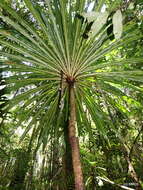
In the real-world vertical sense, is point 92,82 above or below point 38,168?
above

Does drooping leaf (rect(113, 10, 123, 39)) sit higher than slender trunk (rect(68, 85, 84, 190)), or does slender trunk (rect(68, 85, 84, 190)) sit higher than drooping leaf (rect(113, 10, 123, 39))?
drooping leaf (rect(113, 10, 123, 39))

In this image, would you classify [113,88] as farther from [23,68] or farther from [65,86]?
[23,68]

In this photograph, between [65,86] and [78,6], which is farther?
[65,86]

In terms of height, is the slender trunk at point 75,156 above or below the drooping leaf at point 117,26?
below

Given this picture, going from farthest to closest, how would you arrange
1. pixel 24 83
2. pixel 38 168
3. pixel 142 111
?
1. pixel 38 168
2. pixel 142 111
3. pixel 24 83

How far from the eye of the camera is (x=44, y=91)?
2217 millimetres

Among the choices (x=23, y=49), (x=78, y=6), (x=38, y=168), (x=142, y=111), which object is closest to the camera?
(x=78, y=6)

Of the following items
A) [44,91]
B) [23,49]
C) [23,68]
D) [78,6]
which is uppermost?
[78,6]

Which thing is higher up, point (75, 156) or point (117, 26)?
point (117, 26)

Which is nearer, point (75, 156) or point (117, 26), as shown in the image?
point (117, 26)

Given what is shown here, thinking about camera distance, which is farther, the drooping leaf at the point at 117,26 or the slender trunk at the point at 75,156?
the slender trunk at the point at 75,156

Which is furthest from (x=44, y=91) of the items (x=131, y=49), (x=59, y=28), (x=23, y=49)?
(x=131, y=49)

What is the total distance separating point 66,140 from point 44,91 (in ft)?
1.98

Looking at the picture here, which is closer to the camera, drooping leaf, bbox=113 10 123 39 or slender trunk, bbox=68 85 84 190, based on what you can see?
drooping leaf, bbox=113 10 123 39
